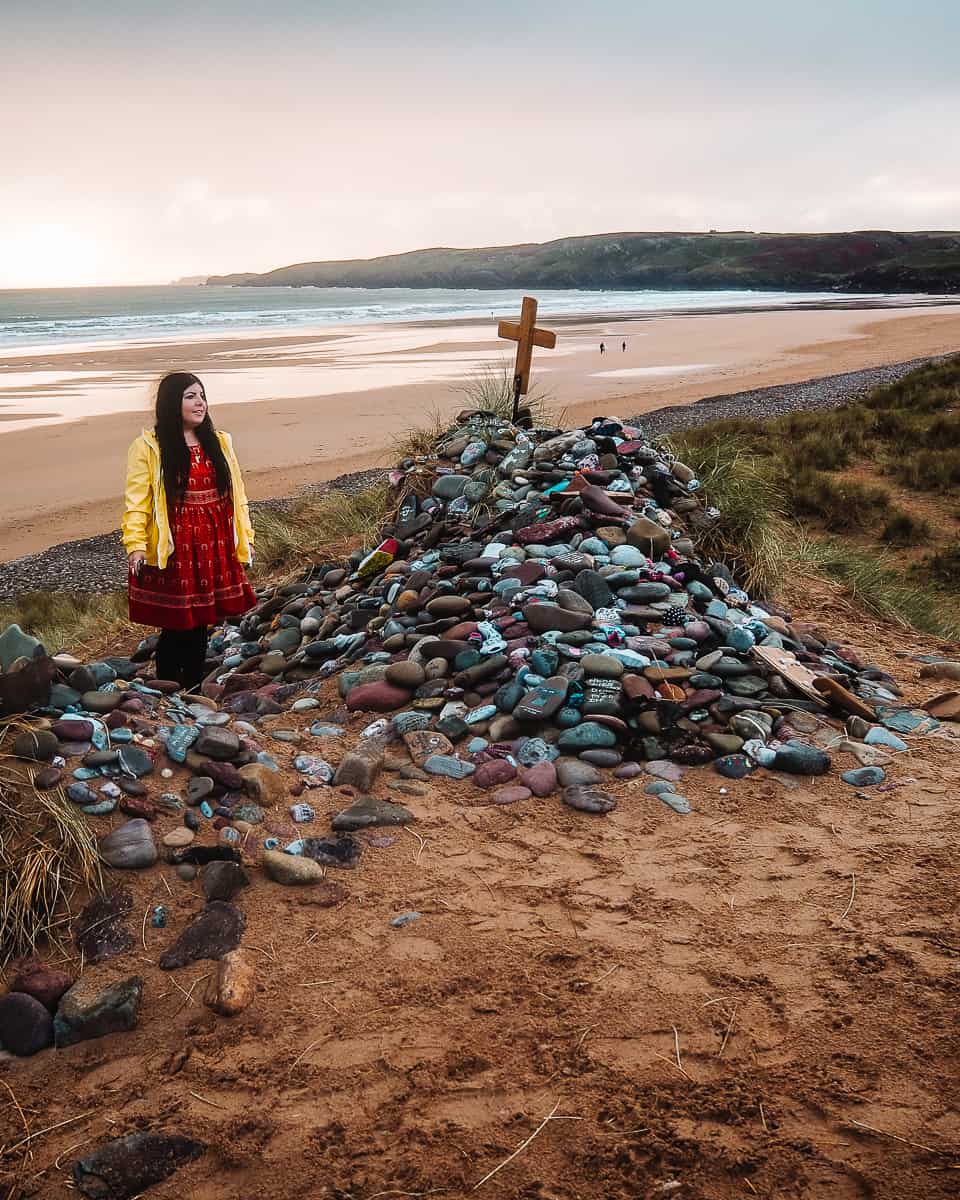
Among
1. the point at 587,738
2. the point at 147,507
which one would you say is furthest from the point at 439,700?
the point at 147,507

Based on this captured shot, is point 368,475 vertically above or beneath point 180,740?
above

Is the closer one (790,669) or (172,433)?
(172,433)

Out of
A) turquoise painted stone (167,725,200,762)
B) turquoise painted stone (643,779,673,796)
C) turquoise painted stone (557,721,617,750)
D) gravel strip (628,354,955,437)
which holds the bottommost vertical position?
turquoise painted stone (643,779,673,796)

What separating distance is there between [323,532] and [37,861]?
532 centimetres

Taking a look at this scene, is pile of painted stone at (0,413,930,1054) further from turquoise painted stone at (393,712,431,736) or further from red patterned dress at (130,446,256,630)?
red patterned dress at (130,446,256,630)

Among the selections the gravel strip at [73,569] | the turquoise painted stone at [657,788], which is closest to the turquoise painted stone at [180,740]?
the turquoise painted stone at [657,788]

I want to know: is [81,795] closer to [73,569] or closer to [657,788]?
[657,788]

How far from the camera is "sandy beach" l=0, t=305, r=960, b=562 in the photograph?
12789 mm

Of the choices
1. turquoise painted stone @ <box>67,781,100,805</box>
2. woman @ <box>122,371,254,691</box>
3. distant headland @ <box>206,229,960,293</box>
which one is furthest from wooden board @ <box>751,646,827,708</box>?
distant headland @ <box>206,229,960,293</box>

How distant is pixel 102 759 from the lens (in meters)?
3.72

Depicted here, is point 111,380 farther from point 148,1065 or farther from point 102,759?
point 148,1065

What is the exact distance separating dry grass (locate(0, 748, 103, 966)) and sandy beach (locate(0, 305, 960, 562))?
2.29 m

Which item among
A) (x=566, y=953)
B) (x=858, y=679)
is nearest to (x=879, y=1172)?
(x=566, y=953)

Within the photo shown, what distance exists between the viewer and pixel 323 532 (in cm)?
823
